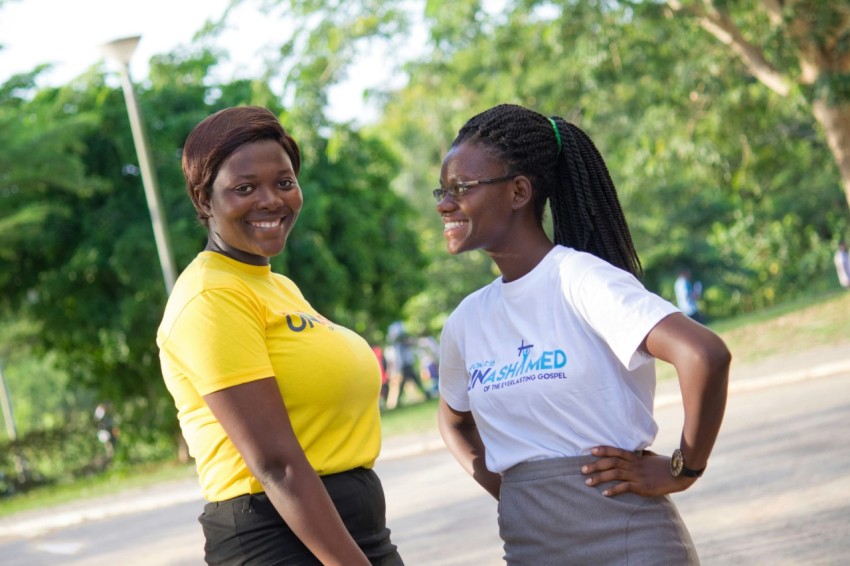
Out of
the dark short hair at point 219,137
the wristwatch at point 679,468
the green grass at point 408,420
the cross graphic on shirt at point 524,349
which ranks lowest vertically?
the green grass at point 408,420

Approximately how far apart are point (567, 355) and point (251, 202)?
81 centimetres

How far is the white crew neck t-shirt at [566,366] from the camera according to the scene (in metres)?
2.53

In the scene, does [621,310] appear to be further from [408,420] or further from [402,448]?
[408,420]

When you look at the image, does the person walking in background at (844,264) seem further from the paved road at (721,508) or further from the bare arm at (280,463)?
the bare arm at (280,463)

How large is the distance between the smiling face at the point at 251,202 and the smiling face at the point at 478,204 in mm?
389

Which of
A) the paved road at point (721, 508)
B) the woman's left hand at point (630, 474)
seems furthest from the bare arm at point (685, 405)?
the paved road at point (721, 508)

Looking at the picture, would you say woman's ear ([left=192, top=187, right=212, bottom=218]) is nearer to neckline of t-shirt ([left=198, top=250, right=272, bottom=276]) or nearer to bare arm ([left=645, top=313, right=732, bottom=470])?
neckline of t-shirt ([left=198, top=250, right=272, bottom=276])

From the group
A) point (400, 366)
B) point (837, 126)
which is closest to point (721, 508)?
point (837, 126)

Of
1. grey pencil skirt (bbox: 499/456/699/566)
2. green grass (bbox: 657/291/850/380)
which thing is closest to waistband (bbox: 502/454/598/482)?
grey pencil skirt (bbox: 499/456/699/566)

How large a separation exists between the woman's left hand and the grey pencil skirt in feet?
0.07

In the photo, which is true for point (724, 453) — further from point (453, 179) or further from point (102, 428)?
point (102, 428)

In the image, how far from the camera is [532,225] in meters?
2.81

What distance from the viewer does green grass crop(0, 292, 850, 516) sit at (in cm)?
1741

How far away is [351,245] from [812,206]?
1776 centimetres
